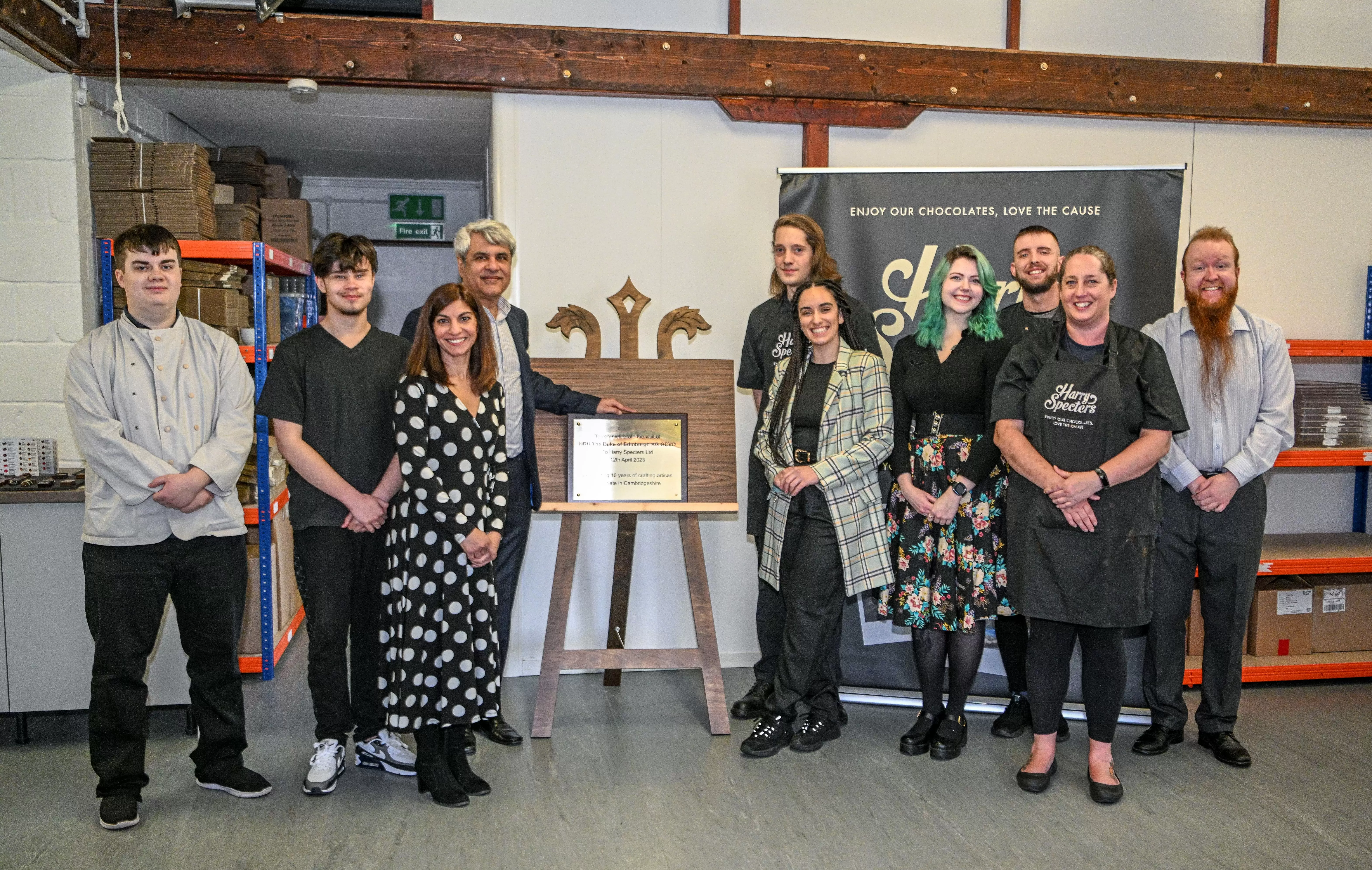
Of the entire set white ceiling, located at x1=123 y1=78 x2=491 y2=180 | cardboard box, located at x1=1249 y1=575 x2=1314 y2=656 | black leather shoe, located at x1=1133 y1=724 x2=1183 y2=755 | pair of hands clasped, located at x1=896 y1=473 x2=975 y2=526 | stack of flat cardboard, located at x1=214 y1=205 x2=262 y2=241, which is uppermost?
white ceiling, located at x1=123 y1=78 x2=491 y2=180

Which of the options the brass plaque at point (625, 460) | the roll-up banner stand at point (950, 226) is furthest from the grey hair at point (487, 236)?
the roll-up banner stand at point (950, 226)

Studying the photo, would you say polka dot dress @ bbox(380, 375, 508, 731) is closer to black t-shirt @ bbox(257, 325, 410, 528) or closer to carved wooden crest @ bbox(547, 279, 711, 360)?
black t-shirt @ bbox(257, 325, 410, 528)

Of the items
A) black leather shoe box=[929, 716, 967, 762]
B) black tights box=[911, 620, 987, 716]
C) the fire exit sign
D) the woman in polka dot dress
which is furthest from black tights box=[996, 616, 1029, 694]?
the fire exit sign

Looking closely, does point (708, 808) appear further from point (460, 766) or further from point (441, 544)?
point (441, 544)

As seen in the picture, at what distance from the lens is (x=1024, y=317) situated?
324 centimetres

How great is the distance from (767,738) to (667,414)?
3.71 feet

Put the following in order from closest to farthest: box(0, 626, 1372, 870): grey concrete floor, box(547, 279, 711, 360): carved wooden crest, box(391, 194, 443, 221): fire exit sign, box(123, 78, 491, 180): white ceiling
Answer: box(0, 626, 1372, 870): grey concrete floor
box(547, 279, 711, 360): carved wooden crest
box(123, 78, 491, 180): white ceiling
box(391, 194, 443, 221): fire exit sign

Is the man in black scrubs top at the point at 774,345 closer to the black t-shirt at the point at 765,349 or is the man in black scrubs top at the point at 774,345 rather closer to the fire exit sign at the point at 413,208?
the black t-shirt at the point at 765,349

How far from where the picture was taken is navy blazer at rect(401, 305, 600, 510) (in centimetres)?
323

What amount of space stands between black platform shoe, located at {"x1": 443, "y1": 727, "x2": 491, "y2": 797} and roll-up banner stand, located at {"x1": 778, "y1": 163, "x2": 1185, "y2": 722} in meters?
1.49

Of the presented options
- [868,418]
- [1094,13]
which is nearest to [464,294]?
[868,418]

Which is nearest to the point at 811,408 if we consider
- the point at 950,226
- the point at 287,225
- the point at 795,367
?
the point at 795,367

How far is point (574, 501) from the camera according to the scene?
3.31m

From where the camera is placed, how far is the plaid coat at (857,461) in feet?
9.96
